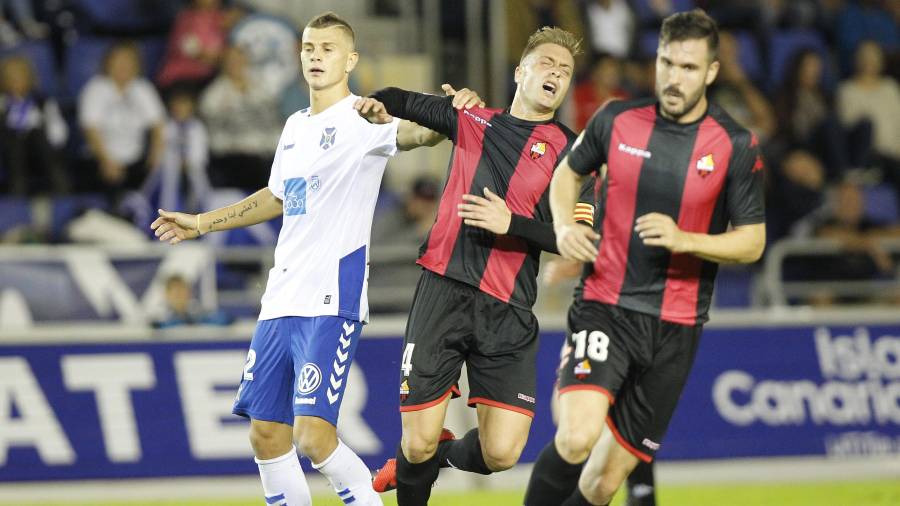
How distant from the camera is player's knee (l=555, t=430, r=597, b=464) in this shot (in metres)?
5.78

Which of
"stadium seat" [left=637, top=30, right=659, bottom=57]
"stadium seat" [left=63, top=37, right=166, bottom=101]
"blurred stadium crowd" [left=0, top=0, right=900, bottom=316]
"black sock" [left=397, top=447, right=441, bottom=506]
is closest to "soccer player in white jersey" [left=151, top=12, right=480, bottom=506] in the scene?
"black sock" [left=397, top=447, right=441, bottom=506]

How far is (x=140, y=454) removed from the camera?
9773mm

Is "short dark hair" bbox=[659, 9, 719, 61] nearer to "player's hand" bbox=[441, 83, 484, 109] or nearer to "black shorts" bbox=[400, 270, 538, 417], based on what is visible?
"player's hand" bbox=[441, 83, 484, 109]

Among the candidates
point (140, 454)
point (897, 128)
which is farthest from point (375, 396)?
point (897, 128)

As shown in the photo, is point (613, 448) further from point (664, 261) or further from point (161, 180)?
point (161, 180)

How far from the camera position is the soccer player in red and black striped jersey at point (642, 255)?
5.74 metres

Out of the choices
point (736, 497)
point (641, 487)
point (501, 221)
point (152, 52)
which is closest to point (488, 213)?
point (501, 221)

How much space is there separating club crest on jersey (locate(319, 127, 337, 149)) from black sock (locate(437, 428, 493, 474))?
167 centimetres

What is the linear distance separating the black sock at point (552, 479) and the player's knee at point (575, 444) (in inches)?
2.7

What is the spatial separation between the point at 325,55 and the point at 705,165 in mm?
1921

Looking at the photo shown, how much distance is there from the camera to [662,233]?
215 inches

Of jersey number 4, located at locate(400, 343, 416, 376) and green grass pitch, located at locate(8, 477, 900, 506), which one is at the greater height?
jersey number 4, located at locate(400, 343, 416, 376)

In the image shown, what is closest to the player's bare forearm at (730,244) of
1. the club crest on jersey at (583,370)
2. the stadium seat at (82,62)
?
the club crest on jersey at (583,370)

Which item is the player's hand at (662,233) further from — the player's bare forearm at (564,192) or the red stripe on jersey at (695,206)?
the player's bare forearm at (564,192)
